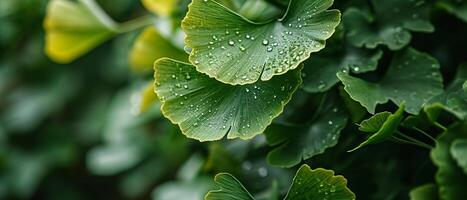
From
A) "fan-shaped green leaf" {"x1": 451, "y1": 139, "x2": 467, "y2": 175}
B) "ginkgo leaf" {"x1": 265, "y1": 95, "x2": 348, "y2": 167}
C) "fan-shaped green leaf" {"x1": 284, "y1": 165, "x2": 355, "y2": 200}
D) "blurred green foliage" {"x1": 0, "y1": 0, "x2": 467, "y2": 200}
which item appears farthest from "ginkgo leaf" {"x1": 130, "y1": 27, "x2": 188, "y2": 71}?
"fan-shaped green leaf" {"x1": 451, "y1": 139, "x2": 467, "y2": 175}

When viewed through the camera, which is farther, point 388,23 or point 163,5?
point 163,5

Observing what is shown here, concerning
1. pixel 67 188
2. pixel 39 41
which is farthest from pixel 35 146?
pixel 39 41

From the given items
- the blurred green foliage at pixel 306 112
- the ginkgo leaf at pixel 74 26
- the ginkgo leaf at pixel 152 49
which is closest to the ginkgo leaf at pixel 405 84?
the blurred green foliage at pixel 306 112

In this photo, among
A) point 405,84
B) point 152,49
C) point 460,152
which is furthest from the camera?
point 152,49

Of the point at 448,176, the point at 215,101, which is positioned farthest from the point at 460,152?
the point at 215,101

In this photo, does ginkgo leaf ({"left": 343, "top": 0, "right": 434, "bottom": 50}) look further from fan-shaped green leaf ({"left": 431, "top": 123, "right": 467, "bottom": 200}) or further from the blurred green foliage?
fan-shaped green leaf ({"left": 431, "top": 123, "right": 467, "bottom": 200})

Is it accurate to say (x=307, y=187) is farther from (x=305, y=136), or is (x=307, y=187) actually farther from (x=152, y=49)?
(x=152, y=49)

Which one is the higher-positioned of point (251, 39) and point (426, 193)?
point (251, 39)

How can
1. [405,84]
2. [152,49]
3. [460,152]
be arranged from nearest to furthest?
1. [460,152]
2. [405,84]
3. [152,49]
